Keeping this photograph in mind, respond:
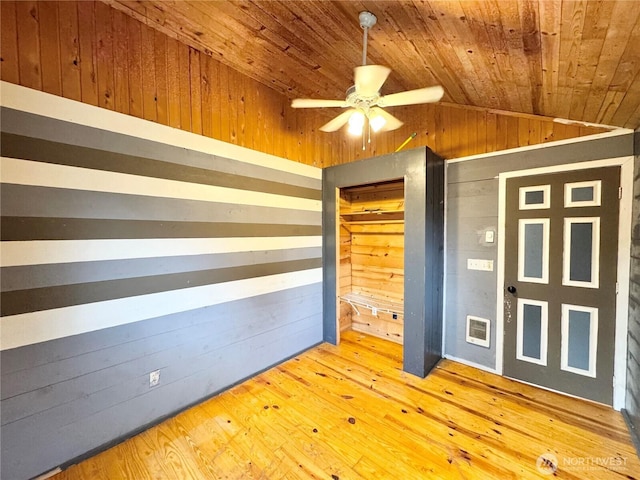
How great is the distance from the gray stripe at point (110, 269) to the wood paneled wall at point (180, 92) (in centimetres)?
109

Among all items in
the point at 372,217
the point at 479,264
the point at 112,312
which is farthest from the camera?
the point at 372,217


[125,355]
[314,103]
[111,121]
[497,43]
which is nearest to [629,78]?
[497,43]

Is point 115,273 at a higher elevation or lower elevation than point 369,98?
lower

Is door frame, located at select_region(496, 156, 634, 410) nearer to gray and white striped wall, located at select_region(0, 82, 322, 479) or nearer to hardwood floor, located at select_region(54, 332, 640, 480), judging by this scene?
hardwood floor, located at select_region(54, 332, 640, 480)

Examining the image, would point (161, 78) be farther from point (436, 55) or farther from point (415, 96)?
point (436, 55)

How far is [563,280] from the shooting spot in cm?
232

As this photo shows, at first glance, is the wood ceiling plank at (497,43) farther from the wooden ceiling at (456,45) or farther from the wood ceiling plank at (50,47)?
the wood ceiling plank at (50,47)

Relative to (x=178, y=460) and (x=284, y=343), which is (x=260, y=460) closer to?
(x=178, y=460)

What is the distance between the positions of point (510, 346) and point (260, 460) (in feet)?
8.23

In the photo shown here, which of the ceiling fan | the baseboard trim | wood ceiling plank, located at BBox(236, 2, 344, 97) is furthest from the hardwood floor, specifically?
wood ceiling plank, located at BBox(236, 2, 344, 97)

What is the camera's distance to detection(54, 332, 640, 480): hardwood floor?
5.44 ft

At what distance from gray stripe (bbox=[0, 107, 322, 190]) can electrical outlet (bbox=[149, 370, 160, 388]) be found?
168 centimetres

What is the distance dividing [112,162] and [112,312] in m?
1.05

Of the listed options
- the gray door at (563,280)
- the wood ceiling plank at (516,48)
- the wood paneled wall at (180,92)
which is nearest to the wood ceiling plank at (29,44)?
the wood paneled wall at (180,92)
